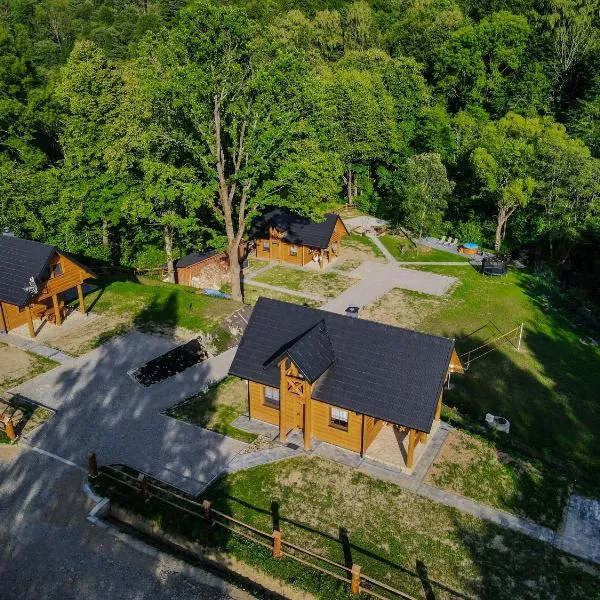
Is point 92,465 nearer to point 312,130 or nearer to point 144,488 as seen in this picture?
point 144,488

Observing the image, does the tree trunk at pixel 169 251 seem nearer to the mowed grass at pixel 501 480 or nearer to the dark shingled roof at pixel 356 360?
the dark shingled roof at pixel 356 360

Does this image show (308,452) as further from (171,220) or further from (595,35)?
(595,35)

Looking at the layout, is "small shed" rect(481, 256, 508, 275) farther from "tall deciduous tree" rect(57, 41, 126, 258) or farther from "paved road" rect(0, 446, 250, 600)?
"paved road" rect(0, 446, 250, 600)

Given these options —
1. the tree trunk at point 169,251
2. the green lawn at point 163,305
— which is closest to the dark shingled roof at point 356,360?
the green lawn at point 163,305

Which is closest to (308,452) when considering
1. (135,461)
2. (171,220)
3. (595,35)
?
(135,461)

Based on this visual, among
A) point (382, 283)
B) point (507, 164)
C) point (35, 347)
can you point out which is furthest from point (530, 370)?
point (35, 347)
